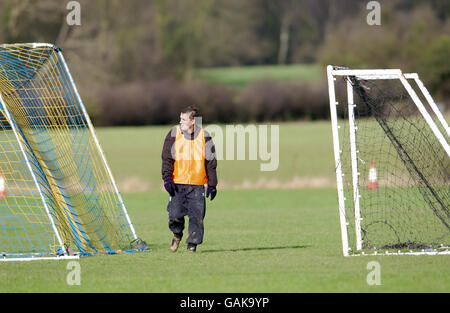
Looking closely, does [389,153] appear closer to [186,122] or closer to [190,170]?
[190,170]

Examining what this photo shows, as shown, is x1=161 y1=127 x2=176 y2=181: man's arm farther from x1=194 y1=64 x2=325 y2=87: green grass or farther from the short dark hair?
x1=194 y1=64 x2=325 y2=87: green grass

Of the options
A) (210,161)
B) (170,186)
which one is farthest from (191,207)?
(210,161)

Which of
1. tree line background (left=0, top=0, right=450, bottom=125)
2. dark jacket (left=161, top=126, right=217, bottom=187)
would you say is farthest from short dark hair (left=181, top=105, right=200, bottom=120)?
tree line background (left=0, top=0, right=450, bottom=125)

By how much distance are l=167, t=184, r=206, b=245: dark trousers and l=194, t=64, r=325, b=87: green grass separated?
212ft

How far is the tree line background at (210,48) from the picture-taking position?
66.1 metres

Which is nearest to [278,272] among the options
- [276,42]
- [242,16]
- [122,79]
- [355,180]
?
[355,180]

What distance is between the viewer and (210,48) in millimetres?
83062

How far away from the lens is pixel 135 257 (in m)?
12.5

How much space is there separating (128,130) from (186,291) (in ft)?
188

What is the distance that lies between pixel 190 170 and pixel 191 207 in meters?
0.52

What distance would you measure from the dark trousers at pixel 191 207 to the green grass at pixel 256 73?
212 ft

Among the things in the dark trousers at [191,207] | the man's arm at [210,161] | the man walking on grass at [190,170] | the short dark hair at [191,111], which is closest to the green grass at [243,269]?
the dark trousers at [191,207]

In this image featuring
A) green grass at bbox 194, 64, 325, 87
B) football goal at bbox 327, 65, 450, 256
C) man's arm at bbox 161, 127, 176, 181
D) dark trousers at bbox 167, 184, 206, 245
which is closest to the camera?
football goal at bbox 327, 65, 450, 256

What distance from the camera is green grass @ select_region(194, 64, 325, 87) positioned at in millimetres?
80438
